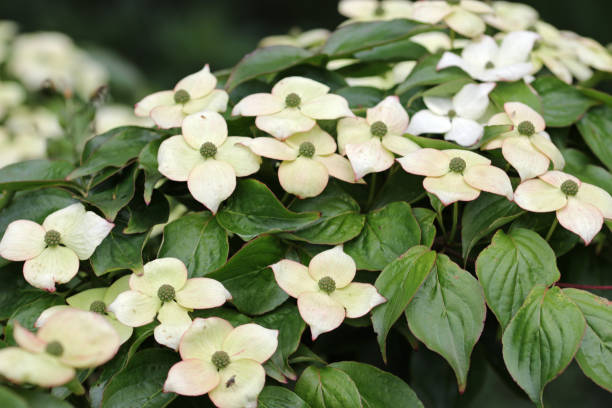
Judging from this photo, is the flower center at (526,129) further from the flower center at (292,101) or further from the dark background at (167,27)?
the dark background at (167,27)

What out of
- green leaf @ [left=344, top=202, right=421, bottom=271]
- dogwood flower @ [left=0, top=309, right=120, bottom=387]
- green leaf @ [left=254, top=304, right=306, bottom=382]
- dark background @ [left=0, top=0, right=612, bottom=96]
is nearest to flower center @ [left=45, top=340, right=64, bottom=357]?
dogwood flower @ [left=0, top=309, right=120, bottom=387]

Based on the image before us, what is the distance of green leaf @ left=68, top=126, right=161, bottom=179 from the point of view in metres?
0.80

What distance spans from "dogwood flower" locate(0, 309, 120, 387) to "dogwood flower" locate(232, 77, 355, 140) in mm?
316

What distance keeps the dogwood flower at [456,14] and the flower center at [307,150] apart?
1.06 ft

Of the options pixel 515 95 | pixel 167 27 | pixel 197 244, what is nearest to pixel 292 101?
pixel 197 244

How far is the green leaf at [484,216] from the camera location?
0.74 m

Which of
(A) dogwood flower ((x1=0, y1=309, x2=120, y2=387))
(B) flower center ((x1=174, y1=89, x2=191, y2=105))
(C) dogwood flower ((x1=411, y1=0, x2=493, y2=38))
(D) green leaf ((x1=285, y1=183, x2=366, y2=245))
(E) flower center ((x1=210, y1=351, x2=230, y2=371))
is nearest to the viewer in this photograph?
(A) dogwood flower ((x1=0, y1=309, x2=120, y2=387))

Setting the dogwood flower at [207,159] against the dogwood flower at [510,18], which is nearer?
the dogwood flower at [207,159]

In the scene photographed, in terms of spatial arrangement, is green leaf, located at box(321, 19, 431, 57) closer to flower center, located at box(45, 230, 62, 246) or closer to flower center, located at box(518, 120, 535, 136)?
flower center, located at box(518, 120, 535, 136)

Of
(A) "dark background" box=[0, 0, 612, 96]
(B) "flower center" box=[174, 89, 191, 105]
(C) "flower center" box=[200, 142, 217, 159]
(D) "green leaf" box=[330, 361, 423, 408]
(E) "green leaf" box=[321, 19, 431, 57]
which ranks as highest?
(E) "green leaf" box=[321, 19, 431, 57]

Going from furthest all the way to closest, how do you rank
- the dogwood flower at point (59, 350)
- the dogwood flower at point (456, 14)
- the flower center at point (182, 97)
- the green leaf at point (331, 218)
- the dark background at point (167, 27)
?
the dark background at point (167, 27) → the dogwood flower at point (456, 14) → the flower center at point (182, 97) → the green leaf at point (331, 218) → the dogwood flower at point (59, 350)

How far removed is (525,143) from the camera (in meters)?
0.78

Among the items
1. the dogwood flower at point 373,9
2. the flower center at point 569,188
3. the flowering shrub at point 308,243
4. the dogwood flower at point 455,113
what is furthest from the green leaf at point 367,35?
the flower center at point 569,188

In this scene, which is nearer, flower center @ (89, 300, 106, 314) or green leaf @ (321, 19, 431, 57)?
flower center @ (89, 300, 106, 314)
